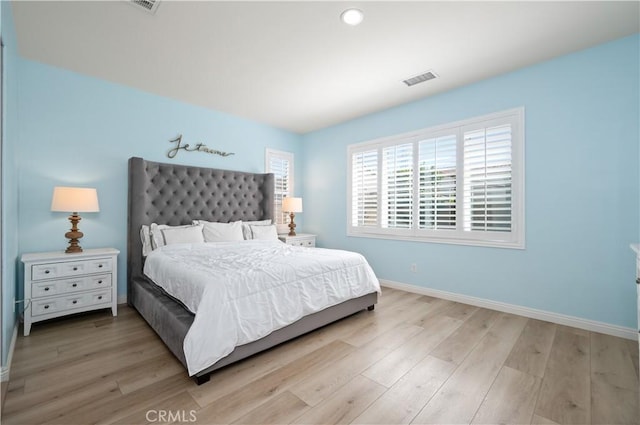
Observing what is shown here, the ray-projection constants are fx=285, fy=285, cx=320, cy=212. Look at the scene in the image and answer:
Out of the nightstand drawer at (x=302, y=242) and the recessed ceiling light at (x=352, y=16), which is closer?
the recessed ceiling light at (x=352, y=16)

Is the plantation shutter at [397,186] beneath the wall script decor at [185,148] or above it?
beneath

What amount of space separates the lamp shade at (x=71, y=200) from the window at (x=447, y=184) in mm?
3520

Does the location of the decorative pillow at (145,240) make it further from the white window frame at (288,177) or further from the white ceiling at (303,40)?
the white window frame at (288,177)

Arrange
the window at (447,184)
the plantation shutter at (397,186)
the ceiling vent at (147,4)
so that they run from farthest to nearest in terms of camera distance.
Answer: the plantation shutter at (397,186) → the window at (447,184) → the ceiling vent at (147,4)

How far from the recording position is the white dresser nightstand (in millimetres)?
2650

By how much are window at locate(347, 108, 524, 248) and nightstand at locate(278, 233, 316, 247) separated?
78 cm

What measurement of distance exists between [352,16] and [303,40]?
524 mm

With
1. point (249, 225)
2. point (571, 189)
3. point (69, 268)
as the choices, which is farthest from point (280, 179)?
point (571, 189)

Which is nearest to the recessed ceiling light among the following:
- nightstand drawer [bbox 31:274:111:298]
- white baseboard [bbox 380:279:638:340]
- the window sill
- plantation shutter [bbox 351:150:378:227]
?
plantation shutter [bbox 351:150:378:227]

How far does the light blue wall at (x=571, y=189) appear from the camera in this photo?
259cm

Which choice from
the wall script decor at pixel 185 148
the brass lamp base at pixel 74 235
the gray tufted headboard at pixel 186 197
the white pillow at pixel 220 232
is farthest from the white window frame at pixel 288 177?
the brass lamp base at pixel 74 235

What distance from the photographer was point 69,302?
112 inches

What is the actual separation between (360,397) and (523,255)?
2494 mm

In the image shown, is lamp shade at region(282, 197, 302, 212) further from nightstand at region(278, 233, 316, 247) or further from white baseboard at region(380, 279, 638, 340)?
white baseboard at region(380, 279, 638, 340)
